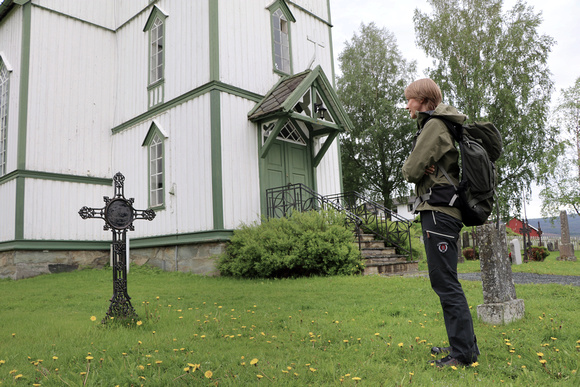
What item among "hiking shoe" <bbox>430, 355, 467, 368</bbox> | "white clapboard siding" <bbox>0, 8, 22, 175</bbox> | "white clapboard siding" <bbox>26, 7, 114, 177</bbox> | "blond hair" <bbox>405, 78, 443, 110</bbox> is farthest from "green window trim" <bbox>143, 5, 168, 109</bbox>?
"hiking shoe" <bbox>430, 355, 467, 368</bbox>

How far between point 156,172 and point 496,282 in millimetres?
9754

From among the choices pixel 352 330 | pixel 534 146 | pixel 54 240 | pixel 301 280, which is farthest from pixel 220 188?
pixel 534 146

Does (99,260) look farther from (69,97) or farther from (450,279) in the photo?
(450,279)

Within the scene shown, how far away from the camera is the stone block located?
467 centimetres

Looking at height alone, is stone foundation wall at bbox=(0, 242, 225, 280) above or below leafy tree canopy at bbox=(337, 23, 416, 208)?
below

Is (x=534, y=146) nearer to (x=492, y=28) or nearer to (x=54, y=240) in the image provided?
(x=492, y=28)

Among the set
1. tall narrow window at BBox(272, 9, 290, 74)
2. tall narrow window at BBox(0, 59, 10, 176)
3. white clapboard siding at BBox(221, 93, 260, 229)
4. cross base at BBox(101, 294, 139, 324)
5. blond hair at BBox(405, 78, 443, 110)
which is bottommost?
cross base at BBox(101, 294, 139, 324)

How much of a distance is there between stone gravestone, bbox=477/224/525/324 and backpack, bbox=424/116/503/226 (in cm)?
182

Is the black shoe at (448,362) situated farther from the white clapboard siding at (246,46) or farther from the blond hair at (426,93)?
the white clapboard siding at (246,46)

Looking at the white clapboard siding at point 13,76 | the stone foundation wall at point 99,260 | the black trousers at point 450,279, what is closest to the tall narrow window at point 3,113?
the white clapboard siding at point 13,76

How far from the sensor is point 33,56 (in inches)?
504

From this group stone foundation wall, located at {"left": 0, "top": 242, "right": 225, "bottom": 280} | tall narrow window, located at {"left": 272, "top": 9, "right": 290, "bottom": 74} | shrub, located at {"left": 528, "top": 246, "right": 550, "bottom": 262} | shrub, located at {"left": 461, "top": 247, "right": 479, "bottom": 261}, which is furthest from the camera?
shrub, located at {"left": 461, "top": 247, "right": 479, "bottom": 261}

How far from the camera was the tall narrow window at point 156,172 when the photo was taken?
1238 centimetres

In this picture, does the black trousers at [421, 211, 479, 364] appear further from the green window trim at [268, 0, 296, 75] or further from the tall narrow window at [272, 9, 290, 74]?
the tall narrow window at [272, 9, 290, 74]
